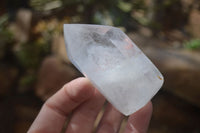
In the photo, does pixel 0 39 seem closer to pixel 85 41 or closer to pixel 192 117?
pixel 85 41

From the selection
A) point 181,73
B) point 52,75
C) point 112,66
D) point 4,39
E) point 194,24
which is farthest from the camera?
point 194,24

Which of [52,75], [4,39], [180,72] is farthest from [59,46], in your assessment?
[180,72]

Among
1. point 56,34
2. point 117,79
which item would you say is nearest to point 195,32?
point 56,34

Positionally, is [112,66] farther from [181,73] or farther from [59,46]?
[59,46]

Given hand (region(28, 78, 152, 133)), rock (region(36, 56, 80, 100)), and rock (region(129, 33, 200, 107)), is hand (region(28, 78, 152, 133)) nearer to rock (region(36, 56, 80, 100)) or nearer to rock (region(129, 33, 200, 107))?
rock (region(129, 33, 200, 107))

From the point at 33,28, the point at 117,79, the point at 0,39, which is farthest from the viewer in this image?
the point at 33,28

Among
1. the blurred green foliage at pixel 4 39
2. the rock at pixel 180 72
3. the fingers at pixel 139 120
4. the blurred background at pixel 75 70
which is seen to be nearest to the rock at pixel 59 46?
the blurred background at pixel 75 70
